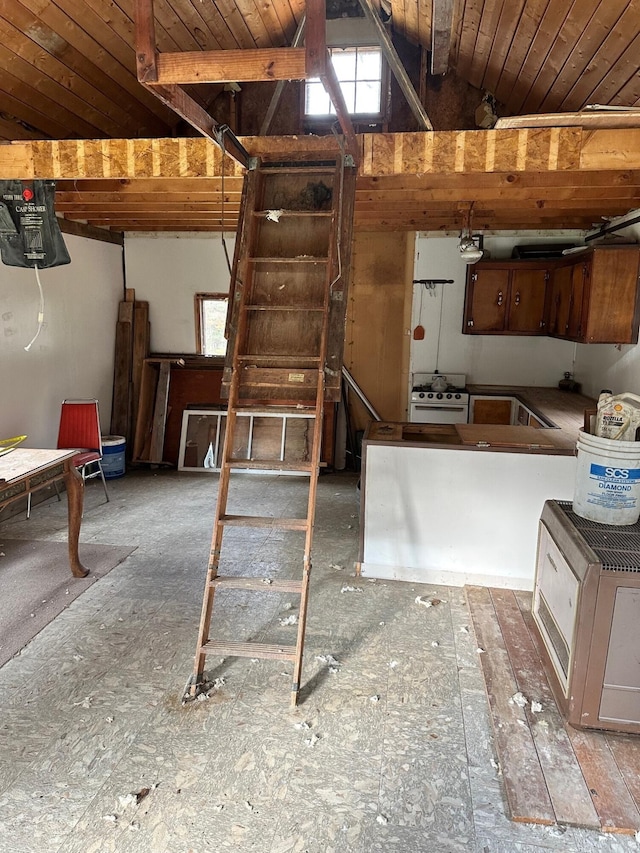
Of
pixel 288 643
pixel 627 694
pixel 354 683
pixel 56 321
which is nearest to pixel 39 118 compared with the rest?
pixel 56 321

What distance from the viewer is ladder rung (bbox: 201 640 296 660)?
258 cm

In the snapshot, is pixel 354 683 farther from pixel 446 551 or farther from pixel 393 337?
pixel 393 337

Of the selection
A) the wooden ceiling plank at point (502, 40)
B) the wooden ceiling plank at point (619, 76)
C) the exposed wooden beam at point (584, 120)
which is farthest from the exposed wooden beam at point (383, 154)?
the wooden ceiling plank at point (502, 40)

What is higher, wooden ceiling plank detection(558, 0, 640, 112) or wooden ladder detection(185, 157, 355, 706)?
wooden ceiling plank detection(558, 0, 640, 112)

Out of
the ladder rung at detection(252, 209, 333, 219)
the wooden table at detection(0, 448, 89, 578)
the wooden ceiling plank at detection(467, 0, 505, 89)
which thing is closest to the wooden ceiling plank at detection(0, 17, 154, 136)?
the ladder rung at detection(252, 209, 333, 219)

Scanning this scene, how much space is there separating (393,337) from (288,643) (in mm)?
4153

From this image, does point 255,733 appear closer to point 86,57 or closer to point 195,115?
point 195,115

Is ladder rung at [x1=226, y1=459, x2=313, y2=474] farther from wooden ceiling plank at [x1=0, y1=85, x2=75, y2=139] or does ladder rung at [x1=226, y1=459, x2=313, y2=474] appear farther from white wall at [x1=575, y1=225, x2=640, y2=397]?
wooden ceiling plank at [x1=0, y1=85, x2=75, y2=139]

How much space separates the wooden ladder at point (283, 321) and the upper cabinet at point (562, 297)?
247cm

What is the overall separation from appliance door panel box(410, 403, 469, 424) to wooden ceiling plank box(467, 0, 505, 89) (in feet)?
10.1

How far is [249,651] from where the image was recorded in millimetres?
2598

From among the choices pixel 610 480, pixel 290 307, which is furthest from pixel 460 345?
pixel 610 480

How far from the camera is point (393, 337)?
6.37 m

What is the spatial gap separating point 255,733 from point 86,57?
4569 mm
